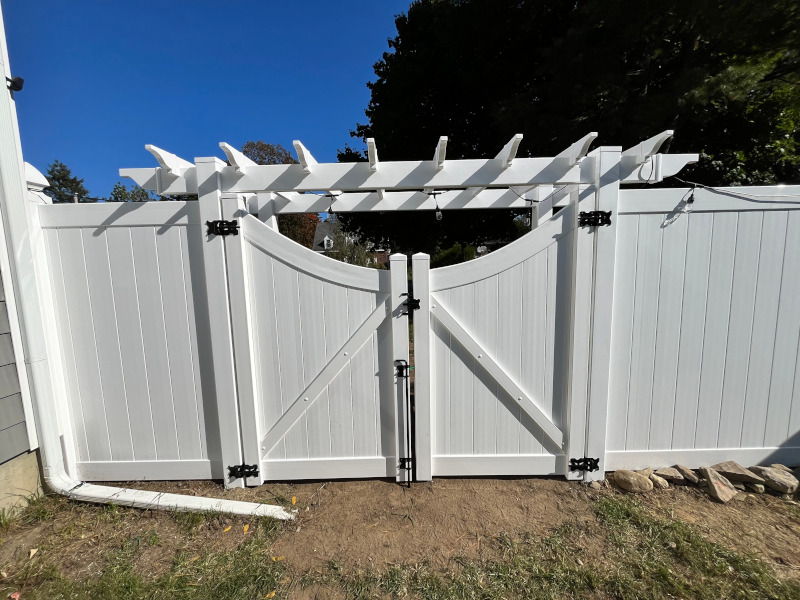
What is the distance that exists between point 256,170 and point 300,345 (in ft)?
4.19

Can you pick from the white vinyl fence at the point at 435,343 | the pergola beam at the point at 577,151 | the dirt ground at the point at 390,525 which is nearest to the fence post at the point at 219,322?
the white vinyl fence at the point at 435,343

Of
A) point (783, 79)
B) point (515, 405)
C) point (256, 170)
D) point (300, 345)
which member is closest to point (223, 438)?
point (300, 345)

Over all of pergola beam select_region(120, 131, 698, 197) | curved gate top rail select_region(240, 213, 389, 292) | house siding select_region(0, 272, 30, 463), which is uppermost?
pergola beam select_region(120, 131, 698, 197)

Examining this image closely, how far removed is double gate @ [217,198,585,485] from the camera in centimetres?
251

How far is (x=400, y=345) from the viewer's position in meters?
2.57

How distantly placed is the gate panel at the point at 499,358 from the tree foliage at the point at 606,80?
5.46 meters

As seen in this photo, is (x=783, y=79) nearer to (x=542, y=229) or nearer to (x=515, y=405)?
(x=542, y=229)

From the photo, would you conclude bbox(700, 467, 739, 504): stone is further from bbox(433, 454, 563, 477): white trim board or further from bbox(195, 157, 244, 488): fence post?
bbox(195, 157, 244, 488): fence post

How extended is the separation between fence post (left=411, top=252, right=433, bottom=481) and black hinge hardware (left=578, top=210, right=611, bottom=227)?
3.60 ft

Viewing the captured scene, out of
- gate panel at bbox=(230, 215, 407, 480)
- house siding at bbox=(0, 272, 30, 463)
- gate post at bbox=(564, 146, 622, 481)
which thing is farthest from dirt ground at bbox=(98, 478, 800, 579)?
house siding at bbox=(0, 272, 30, 463)

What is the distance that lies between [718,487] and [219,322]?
373 cm

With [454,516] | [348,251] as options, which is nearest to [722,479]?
[454,516]

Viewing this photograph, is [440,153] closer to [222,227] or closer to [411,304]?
[411,304]

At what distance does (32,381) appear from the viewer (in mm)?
2473
